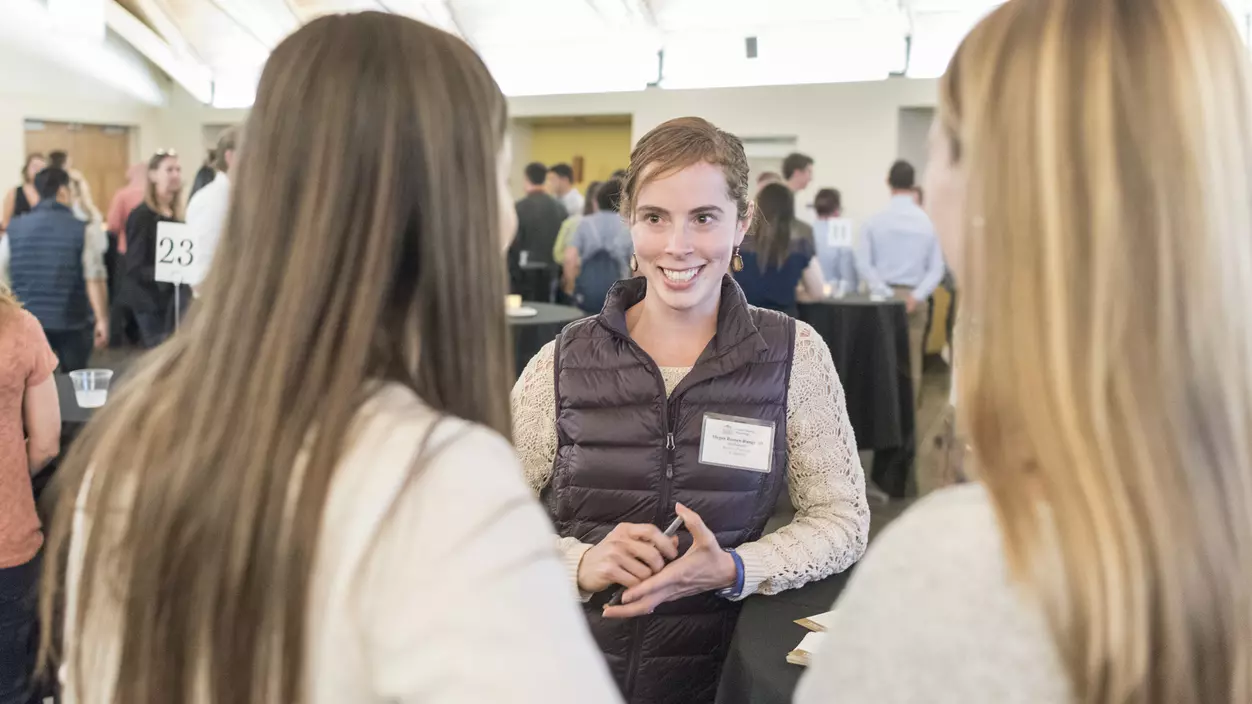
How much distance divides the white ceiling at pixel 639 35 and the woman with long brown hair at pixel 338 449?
7.79 meters

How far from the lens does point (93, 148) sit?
10961mm

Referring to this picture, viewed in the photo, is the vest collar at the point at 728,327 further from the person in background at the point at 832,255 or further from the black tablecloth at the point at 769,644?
the person in background at the point at 832,255

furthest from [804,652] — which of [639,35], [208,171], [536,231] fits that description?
[639,35]

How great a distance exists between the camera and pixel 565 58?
977cm

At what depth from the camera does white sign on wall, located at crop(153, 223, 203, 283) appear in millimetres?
3578

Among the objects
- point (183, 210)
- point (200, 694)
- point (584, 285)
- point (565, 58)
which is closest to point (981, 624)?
point (200, 694)

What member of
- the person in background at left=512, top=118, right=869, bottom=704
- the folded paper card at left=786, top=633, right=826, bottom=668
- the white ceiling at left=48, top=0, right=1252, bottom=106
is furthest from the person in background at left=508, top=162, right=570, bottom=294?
the folded paper card at left=786, top=633, right=826, bottom=668

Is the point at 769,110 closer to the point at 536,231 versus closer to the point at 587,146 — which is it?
the point at 587,146

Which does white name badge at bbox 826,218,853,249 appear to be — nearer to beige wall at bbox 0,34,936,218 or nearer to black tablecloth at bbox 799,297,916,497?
black tablecloth at bbox 799,297,916,497

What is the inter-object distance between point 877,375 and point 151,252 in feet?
12.3

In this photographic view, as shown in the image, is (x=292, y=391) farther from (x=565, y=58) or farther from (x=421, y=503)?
(x=565, y=58)

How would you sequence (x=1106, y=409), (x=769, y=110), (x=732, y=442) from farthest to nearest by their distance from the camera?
(x=769, y=110) → (x=732, y=442) → (x=1106, y=409)

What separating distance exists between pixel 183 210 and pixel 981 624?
523 centimetres

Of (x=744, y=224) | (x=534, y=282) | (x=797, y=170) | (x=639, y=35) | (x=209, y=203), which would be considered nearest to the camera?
(x=744, y=224)
